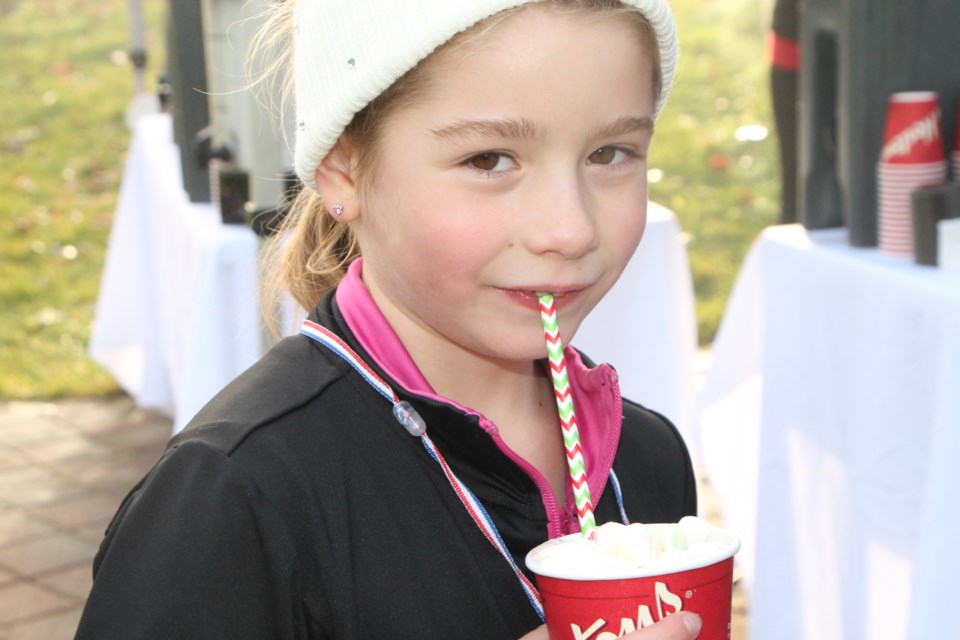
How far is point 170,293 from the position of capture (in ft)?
14.0

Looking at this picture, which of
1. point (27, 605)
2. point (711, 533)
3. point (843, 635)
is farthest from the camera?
point (27, 605)

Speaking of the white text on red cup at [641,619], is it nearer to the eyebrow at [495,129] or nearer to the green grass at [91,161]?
the eyebrow at [495,129]

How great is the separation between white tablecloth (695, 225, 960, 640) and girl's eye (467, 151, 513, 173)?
46.1 inches

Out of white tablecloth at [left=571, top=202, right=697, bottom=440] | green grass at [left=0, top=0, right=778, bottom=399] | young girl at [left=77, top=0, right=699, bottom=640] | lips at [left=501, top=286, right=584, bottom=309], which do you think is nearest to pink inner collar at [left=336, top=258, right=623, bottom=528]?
young girl at [left=77, top=0, right=699, bottom=640]

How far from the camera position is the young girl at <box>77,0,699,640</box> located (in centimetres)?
117

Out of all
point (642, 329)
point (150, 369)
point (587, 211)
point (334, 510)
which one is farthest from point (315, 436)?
point (150, 369)

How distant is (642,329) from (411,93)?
2184 mm

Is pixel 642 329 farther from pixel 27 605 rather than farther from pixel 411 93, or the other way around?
pixel 411 93

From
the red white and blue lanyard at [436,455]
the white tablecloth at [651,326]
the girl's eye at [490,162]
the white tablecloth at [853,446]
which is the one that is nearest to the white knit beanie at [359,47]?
the girl's eye at [490,162]

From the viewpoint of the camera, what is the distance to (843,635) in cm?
260

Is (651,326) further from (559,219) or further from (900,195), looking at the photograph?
(559,219)

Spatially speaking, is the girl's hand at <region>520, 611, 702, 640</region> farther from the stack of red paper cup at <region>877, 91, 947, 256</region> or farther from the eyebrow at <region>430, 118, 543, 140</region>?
the stack of red paper cup at <region>877, 91, 947, 256</region>

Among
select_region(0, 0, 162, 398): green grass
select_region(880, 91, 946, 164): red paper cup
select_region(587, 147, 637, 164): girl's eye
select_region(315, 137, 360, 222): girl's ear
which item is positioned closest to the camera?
select_region(587, 147, 637, 164): girl's eye

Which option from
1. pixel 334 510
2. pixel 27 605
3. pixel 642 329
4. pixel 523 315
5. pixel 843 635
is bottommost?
pixel 27 605
